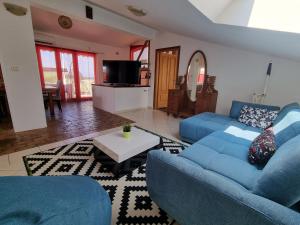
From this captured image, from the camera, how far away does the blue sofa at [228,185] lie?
725 millimetres

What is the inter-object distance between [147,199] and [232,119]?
2.19m

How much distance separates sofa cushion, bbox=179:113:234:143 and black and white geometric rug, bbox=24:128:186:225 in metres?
0.22

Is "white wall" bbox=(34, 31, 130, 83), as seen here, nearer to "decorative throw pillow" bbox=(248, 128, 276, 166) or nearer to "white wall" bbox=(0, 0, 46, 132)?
"white wall" bbox=(0, 0, 46, 132)

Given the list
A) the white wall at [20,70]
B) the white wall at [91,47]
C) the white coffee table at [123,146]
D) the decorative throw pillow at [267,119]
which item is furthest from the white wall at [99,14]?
the decorative throw pillow at [267,119]

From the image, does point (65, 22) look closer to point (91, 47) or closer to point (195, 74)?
point (91, 47)

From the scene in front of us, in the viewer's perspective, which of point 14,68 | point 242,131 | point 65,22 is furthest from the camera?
point 65,22

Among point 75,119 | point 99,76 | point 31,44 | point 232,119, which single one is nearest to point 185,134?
point 232,119

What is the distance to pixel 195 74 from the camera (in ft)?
13.7

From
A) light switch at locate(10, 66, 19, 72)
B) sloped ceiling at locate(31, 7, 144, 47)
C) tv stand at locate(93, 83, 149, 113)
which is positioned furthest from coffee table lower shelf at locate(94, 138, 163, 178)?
sloped ceiling at locate(31, 7, 144, 47)

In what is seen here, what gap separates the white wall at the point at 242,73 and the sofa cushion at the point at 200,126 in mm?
1058

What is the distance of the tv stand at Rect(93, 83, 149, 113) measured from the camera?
4.57 m

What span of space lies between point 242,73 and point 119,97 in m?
3.24

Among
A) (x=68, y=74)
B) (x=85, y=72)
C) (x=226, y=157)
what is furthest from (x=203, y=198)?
(x=85, y=72)

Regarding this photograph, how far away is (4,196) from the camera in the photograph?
2.72ft
